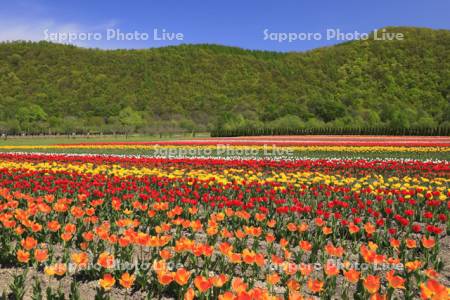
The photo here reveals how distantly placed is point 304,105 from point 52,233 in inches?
3072

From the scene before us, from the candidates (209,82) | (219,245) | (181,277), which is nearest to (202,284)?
(181,277)

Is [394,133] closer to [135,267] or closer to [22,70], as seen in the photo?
[135,267]

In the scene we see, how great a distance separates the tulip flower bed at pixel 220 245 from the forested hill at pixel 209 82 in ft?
204

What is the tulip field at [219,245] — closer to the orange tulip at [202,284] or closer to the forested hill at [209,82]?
the orange tulip at [202,284]

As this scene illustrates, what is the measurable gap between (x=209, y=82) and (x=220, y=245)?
105172mm

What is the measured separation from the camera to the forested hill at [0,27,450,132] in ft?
264

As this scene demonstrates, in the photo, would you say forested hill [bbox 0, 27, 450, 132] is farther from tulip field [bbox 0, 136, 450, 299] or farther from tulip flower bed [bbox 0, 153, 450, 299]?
tulip flower bed [bbox 0, 153, 450, 299]

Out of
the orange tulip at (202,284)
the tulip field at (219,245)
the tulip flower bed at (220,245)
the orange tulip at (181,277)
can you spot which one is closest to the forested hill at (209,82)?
the tulip field at (219,245)

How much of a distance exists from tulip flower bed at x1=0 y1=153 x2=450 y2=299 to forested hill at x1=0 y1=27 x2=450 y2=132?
62.2 metres

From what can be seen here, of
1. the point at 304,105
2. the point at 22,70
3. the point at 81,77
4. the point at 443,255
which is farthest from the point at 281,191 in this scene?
the point at 22,70

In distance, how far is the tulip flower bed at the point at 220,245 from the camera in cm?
354

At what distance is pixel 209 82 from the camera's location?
4235 inches

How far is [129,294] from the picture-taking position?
391cm

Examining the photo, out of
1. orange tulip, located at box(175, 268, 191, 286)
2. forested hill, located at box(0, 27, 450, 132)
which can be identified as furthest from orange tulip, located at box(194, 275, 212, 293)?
forested hill, located at box(0, 27, 450, 132)
